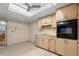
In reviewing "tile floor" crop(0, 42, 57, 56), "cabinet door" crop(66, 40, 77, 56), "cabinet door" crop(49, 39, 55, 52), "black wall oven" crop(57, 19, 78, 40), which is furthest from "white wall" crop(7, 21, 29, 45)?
"cabinet door" crop(66, 40, 77, 56)

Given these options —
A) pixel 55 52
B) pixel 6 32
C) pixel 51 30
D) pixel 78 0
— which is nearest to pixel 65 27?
pixel 55 52

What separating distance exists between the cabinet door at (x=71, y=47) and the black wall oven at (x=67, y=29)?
0.13m

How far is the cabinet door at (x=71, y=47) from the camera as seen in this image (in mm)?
2479

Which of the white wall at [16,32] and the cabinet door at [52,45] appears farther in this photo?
the white wall at [16,32]

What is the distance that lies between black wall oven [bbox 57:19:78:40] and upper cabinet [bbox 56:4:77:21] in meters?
0.15

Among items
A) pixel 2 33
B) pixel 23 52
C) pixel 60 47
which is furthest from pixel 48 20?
pixel 2 33

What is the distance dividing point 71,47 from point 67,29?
61 centimetres

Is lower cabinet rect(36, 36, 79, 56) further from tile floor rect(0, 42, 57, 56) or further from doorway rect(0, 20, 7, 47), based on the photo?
doorway rect(0, 20, 7, 47)

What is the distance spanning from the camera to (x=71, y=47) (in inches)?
102

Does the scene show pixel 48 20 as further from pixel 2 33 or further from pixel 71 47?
pixel 2 33

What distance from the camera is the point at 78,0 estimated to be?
2.50 feet

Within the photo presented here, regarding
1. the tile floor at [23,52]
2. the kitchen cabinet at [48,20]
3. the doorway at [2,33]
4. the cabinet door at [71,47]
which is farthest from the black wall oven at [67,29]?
the doorway at [2,33]

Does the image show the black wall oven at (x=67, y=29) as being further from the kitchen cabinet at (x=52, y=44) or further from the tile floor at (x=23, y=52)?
the tile floor at (x=23, y=52)

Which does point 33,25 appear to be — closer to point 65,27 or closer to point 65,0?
point 65,27
